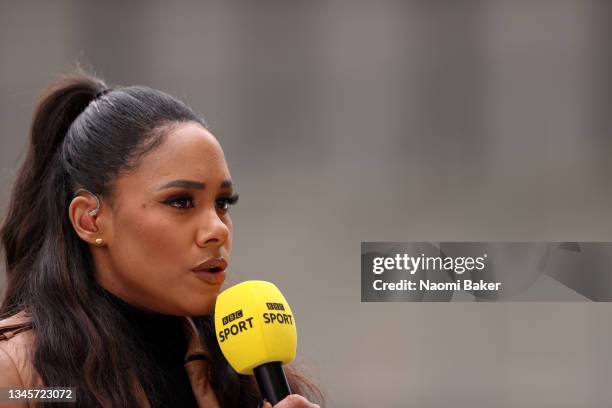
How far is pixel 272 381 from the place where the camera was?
3.50ft

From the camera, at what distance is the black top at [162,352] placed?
1.23m

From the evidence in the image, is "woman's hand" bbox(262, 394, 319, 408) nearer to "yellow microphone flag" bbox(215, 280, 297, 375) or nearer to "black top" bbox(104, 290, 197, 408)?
"yellow microphone flag" bbox(215, 280, 297, 375)

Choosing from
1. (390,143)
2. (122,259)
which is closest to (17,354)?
(122,259)

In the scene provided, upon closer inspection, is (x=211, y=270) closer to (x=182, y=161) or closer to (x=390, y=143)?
(x=182, y=161)

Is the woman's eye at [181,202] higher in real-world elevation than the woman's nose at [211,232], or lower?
higher

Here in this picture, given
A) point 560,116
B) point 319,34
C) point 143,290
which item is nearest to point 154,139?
point 143,290

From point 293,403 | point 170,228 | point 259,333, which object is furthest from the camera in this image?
point 170,228

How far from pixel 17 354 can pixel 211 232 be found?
30 cm

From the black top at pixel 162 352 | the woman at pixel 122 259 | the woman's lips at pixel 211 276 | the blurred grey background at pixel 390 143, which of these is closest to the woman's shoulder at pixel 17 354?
the woman at pixel 122 259

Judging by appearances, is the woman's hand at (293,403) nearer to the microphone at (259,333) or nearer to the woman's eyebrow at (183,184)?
the microphone at (259,333)

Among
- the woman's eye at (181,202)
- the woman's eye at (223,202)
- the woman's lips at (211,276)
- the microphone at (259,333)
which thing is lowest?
Answer: the microphone at (259,333)

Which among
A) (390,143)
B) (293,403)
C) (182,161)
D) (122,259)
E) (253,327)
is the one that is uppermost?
(390,143)

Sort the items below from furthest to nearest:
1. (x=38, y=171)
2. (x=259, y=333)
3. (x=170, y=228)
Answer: (x=38, y=171)
(x=170, y=228)
(x=259, y=333)

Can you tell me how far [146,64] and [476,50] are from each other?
38.8 inches
